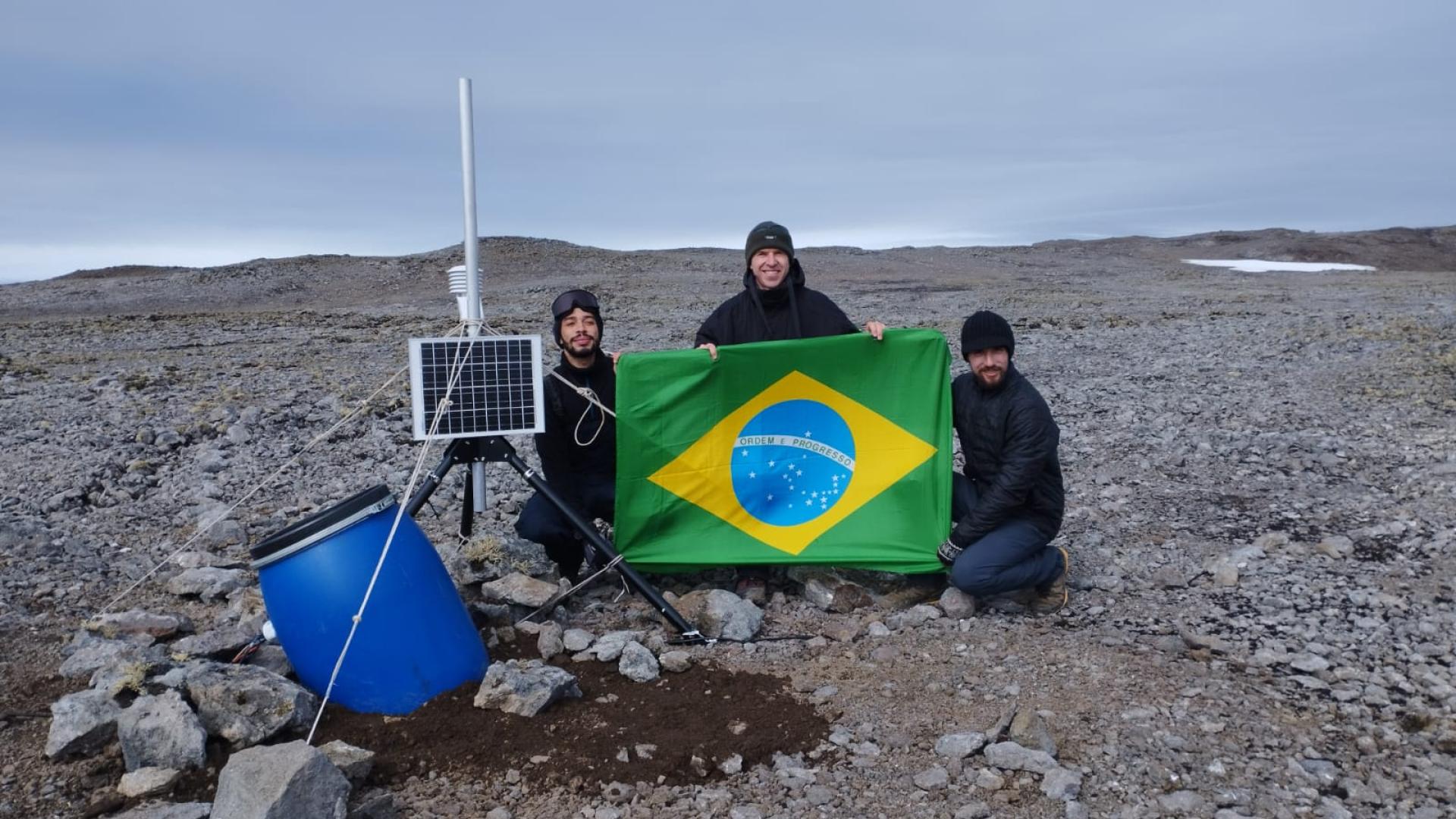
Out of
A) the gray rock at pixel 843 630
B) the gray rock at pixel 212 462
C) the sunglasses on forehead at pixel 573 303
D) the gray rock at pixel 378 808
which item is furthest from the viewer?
the gray rock at pixel 212 462

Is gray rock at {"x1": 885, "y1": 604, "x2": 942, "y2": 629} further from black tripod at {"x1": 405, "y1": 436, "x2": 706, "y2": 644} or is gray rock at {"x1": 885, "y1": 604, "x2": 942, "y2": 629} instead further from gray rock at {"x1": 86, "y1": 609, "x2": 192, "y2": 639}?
gray rock at {"x1": 86, "y1": 609, "x2": 192, "y2": 639}

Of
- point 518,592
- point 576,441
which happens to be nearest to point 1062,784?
point 518,592

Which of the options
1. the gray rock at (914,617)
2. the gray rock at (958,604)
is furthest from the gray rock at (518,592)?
the gray rock at (958,604)

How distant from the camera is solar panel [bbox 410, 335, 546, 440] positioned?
4836mm

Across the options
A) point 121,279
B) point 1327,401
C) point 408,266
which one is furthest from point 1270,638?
point 121,279

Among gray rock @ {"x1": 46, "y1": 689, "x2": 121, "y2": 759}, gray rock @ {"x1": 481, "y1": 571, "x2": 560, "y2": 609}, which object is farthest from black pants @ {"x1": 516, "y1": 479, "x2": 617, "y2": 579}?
gray rock @ {"x1": 46, "y1": 689, "x2": 121, "y2": 759}

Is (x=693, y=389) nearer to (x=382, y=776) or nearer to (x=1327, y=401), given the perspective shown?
(x=382, y=776)

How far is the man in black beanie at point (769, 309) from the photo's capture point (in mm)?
5770

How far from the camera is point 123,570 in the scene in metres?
5.90

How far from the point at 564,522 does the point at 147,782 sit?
2445mm

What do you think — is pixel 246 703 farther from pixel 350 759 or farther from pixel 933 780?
pixel 933 780

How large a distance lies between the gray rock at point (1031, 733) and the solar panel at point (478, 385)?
8.11 ft

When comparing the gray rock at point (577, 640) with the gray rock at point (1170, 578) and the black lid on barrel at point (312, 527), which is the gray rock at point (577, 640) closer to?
the black lid on barrel at point (312, 527)

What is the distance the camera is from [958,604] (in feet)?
17.4
